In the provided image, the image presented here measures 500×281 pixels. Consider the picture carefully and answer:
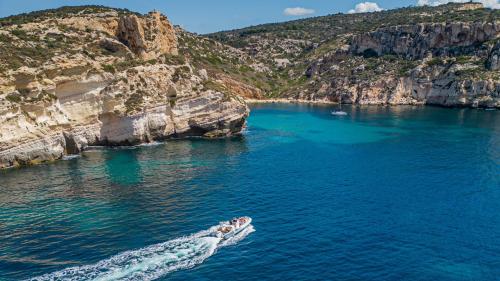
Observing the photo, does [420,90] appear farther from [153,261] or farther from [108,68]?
[153,261]

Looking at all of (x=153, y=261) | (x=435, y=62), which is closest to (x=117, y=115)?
(x=153, y=261)

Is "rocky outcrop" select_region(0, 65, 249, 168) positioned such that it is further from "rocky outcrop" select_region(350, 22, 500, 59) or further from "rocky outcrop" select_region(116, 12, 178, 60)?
"rocky outcrop" select_region(350, 22, 500, 59)

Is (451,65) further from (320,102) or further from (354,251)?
(354,251)

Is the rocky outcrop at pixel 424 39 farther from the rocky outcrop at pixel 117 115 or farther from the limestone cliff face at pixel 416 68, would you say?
the rocky outcrop at pixel 117 115

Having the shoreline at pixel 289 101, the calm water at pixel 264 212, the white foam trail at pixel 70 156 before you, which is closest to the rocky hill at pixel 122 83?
the white foam trail at pixel 70 156

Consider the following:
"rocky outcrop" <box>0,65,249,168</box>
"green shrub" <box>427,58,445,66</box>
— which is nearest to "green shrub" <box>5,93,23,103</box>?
"rocky outcrop" <box>0,65,249,168</box>
